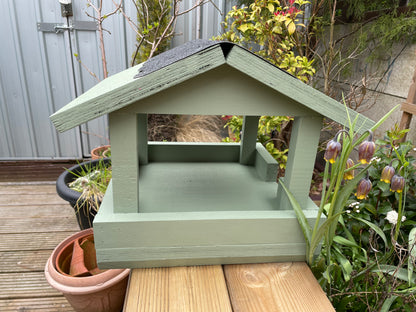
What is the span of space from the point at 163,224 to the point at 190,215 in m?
0.09

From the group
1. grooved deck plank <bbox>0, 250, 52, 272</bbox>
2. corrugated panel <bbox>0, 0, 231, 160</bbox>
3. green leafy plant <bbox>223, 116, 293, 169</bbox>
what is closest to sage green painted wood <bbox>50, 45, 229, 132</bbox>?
grooved deck plank <bbox>0, 250, 52, 272</bbox>

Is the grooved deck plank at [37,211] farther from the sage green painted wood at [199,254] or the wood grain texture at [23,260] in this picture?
the sage green painted wood at [199,254]

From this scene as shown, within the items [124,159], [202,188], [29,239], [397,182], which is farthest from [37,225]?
[397,182]

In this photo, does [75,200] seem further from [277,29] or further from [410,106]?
[410,106]

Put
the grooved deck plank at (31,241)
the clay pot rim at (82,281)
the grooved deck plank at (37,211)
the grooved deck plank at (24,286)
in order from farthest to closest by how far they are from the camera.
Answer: the grooved deck plank at (37,211), the grooved deck plank at (31,241), the grooved deck plank at (24,286), the clay pot rim at (82,281)

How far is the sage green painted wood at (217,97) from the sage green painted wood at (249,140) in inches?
26.9

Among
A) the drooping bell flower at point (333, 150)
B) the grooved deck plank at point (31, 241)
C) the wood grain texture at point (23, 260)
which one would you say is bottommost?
the grooved deck plank at point (31, 241)

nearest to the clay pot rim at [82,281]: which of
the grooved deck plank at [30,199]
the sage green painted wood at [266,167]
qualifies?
the sage green painted wood at [266,167]

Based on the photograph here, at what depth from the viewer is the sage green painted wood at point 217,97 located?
2.64 feet

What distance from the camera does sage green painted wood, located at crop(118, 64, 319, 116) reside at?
2.64 feet

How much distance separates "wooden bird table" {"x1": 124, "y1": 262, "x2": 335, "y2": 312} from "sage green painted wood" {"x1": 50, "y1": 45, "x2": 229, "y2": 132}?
497 millimetres

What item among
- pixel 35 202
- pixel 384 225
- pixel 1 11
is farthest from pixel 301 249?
pixel 1 11

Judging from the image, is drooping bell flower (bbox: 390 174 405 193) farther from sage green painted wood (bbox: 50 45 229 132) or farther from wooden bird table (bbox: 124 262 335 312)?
sage green painted wood (bbox: 50 45 229 132)

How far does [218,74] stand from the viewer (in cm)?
81
